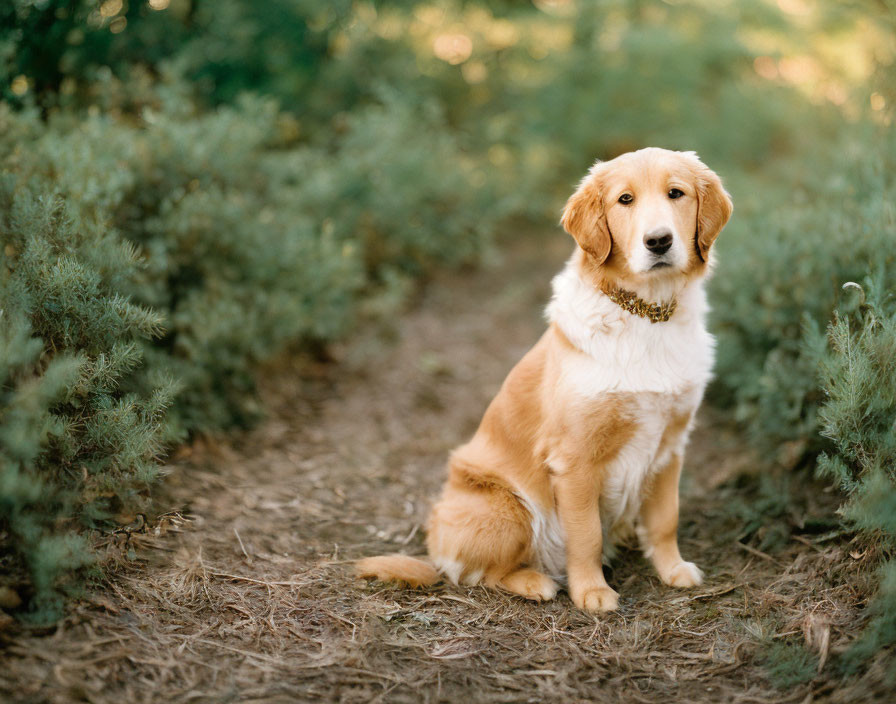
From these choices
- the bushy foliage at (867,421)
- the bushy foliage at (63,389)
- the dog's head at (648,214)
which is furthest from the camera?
the dog's head at (648,214)

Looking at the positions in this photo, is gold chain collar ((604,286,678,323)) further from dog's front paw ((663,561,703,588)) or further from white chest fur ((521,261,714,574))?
dog's front paw ((663,561,703,588))

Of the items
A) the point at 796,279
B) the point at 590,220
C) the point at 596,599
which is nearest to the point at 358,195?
the point at 590,220

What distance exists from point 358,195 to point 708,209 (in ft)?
11.9

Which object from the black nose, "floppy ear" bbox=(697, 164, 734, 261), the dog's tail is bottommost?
the dog's tail

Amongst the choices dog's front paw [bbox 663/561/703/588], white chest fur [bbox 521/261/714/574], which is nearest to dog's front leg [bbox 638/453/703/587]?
dog's front paw [bbox 663/561/703/588]

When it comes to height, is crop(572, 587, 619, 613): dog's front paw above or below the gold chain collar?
below

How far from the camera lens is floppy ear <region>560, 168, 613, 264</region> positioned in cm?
282

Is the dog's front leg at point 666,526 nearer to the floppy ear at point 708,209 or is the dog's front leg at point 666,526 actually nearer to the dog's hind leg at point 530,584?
the dog's hind leg at point 530,584

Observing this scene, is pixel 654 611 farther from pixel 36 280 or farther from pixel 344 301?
pixel 344 301

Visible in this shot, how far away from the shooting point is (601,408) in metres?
2.71

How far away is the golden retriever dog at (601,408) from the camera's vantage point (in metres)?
2.73

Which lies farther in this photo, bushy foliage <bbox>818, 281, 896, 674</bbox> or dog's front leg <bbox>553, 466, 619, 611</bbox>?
dog's front leg <bbox>553, 466, 619, 611</bbox>

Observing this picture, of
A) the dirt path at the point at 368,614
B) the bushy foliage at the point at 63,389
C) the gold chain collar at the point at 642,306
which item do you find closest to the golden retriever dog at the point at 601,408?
the gold chain collar at the point at 642,306

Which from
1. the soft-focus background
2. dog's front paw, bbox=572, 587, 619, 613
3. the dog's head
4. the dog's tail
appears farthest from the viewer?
the dog's tail
